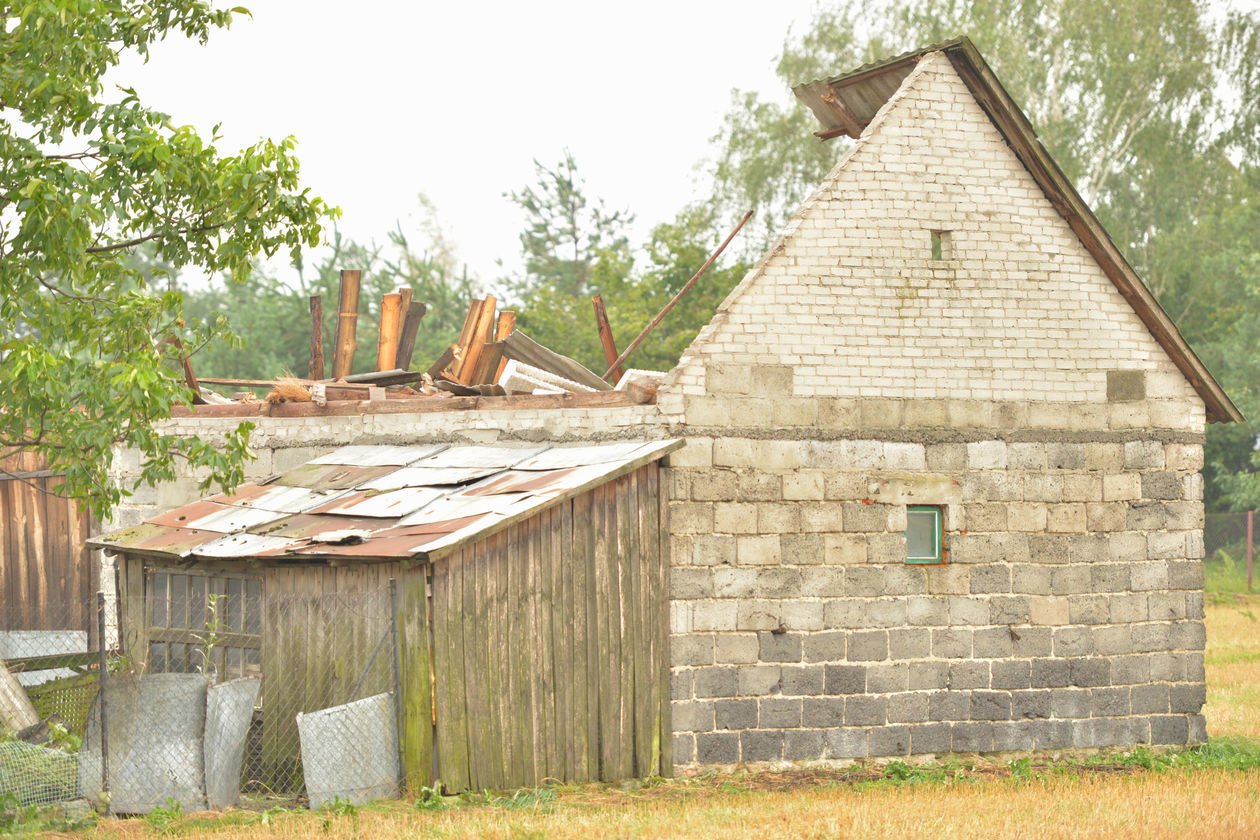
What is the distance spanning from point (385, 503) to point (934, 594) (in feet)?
15.4

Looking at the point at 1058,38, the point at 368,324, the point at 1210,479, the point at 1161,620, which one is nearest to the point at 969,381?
the point at 1161,620

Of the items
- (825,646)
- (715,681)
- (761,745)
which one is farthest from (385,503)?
(825,646)

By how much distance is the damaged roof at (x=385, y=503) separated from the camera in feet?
31.2

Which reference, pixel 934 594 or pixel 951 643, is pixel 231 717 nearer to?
pixel 934 594

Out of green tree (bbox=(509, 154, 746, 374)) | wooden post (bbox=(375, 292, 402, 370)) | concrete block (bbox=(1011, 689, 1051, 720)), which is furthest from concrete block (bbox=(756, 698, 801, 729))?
green tree (bbox=(509, 154, 746, 374))

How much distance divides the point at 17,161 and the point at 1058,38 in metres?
28.1

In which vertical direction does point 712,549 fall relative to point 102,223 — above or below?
below

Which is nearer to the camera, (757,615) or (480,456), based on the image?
(757,615)

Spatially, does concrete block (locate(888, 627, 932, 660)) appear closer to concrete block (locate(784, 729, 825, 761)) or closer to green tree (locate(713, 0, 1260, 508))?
concrete block (locate(784, 729, 825, 761))

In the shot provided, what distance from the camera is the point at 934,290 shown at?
11.4m

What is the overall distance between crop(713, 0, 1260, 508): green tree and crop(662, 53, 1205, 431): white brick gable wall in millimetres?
20577

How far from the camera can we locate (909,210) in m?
11.4

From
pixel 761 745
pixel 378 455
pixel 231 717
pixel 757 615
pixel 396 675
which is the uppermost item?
pixel 378 455

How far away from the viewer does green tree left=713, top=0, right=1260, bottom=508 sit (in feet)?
103
